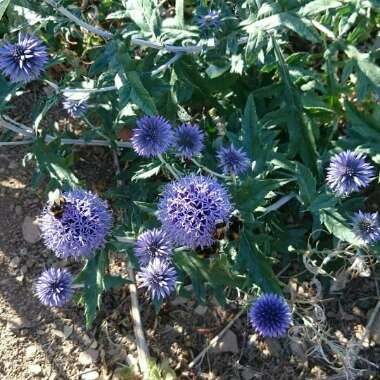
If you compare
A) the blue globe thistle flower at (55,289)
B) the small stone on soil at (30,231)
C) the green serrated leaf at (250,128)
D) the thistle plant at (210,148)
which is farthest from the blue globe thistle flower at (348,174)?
the small stone on soil at (30,231)

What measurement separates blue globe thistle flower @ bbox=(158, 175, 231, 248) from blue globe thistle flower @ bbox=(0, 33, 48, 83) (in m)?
0.77

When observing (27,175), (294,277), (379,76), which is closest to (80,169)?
(27,175)

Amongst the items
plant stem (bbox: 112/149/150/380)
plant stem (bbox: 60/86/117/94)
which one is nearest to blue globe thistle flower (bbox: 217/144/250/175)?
plant stem (bbox: 60/86/117/94)

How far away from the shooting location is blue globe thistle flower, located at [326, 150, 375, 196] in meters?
2.63

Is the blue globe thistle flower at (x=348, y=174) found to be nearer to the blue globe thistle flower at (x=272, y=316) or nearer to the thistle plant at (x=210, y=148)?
the thistle plant at (x=210, y=148)

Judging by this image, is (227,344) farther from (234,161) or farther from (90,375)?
(234,161)

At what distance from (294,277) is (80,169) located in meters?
1.33

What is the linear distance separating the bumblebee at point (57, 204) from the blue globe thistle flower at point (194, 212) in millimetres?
409

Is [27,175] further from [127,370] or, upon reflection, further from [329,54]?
[329,54]

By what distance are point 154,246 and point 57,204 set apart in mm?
423

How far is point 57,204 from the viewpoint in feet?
8.16

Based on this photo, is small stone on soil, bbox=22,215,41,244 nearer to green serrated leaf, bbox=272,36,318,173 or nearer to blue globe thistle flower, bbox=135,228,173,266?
blue globe thistle flower, bbox=135,228,173,266

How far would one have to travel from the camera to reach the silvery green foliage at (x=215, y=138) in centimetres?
250

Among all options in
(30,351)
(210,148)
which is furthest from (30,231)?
(210,148)
